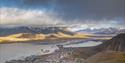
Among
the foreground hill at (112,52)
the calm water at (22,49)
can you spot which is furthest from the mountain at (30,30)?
the foreground hill at (112,52)

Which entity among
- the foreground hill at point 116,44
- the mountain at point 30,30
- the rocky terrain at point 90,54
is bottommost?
the rocky terrain at point 90,54

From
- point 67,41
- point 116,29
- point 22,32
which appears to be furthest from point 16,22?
point 116,29

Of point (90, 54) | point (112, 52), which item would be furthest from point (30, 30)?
point (112, 52)

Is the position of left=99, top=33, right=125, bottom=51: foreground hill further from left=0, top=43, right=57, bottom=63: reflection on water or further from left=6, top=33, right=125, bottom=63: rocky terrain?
left=0, top=43, right=57, bottom=63: reflection on water

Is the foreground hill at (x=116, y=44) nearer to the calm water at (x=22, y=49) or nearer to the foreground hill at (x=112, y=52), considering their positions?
the foreground hill at (x=112, y=52)

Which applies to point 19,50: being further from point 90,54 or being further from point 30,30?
point 90,54

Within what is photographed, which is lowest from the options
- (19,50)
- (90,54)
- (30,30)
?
(90,54)

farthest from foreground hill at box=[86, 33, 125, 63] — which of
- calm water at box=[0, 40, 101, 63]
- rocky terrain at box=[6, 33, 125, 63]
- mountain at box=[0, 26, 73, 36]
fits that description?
mountain at box=[0, 26, 73, 36]

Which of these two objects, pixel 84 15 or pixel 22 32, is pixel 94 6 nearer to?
pixel 84 15
